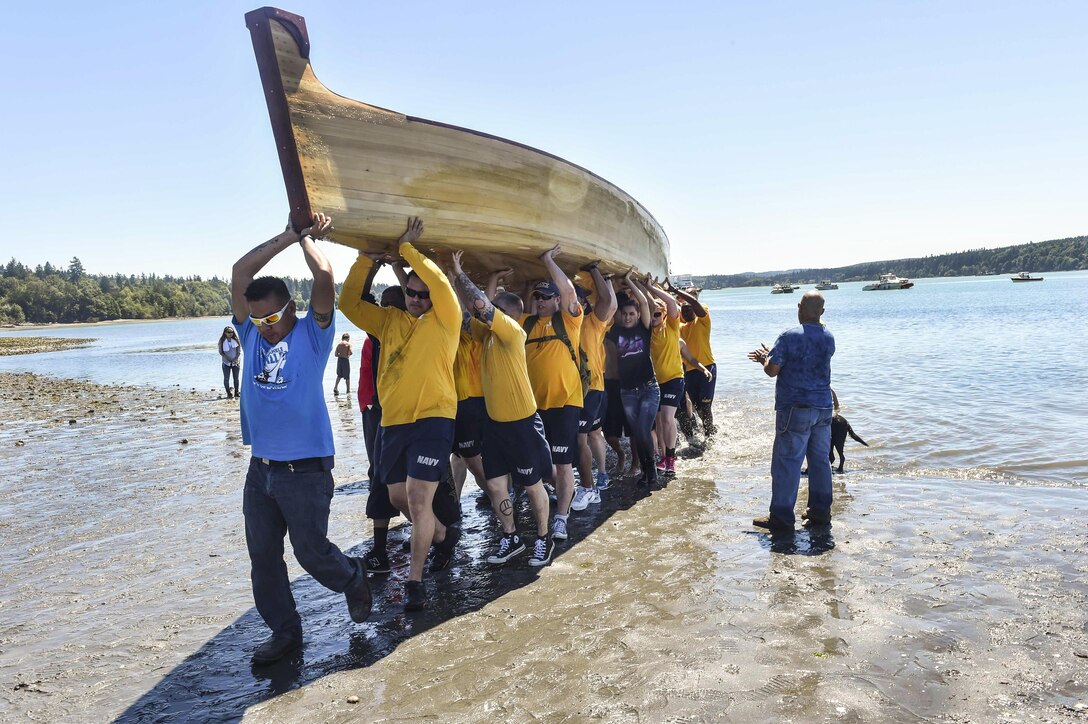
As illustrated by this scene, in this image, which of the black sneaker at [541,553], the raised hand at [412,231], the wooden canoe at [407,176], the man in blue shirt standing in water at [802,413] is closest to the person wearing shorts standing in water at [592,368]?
the wooden canoe at [407,176]

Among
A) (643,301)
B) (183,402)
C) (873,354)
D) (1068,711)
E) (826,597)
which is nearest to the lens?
(1068,711)

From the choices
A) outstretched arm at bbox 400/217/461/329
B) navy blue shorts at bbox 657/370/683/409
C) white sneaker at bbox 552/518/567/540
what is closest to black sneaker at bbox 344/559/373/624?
outstretched arm at bbox 400/217/461/329

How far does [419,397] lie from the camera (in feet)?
13.5

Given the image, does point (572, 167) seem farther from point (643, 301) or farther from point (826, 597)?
point (826, 597)

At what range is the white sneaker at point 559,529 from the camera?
211 inches

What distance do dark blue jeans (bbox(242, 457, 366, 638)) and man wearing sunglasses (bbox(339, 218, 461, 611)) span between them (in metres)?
0.58

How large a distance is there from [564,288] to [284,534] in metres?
2.81

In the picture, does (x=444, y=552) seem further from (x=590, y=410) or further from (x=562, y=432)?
(x=590, y=410)

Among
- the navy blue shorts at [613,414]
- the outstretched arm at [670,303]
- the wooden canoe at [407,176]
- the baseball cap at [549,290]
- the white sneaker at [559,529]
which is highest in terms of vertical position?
the wooden canoe at [407,176]

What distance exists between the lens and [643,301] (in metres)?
7.06

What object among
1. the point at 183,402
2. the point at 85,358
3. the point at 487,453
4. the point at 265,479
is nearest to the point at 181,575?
the point at 265,479

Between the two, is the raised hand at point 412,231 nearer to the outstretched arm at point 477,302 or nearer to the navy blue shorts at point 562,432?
the outstretched arm at point 477,302

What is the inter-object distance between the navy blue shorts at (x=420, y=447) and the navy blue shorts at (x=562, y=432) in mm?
1406

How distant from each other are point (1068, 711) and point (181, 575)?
5336mm
